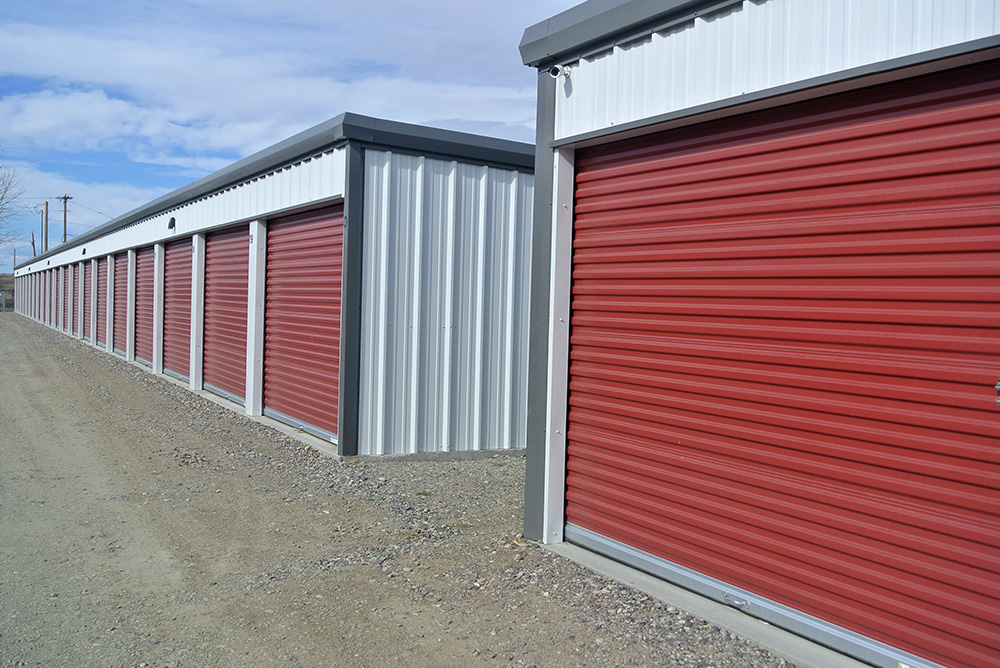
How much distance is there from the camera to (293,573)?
17.0 ft

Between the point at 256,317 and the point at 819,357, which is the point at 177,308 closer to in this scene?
the point at 256,317

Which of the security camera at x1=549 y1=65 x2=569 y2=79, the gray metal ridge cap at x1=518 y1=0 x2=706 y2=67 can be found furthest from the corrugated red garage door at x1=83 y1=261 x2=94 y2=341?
the security camera at x1=549 y1=65 x2=569 y2=79

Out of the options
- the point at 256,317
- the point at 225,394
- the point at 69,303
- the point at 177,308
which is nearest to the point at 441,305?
the point at 256,317

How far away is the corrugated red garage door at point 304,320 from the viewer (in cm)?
960

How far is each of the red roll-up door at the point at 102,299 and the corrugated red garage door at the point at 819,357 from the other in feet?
78.8

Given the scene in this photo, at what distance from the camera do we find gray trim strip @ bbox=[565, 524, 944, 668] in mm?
3765

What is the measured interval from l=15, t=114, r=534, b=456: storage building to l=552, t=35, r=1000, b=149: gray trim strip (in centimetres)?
401

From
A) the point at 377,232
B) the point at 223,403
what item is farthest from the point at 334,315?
the point at 223,403

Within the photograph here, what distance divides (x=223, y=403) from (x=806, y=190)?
11.4 m

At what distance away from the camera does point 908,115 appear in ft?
12.4

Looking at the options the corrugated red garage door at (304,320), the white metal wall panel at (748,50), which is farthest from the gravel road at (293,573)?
the white metal wall panel at (748,50)

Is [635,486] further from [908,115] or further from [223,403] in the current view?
[223,403]

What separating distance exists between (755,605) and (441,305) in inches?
228

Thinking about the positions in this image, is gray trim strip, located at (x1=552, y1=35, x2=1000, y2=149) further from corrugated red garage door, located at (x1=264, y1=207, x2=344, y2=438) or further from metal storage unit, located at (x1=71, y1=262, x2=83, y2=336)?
metal storage unit, located at (x1=71, y1=262, x2=83, y2=336)
